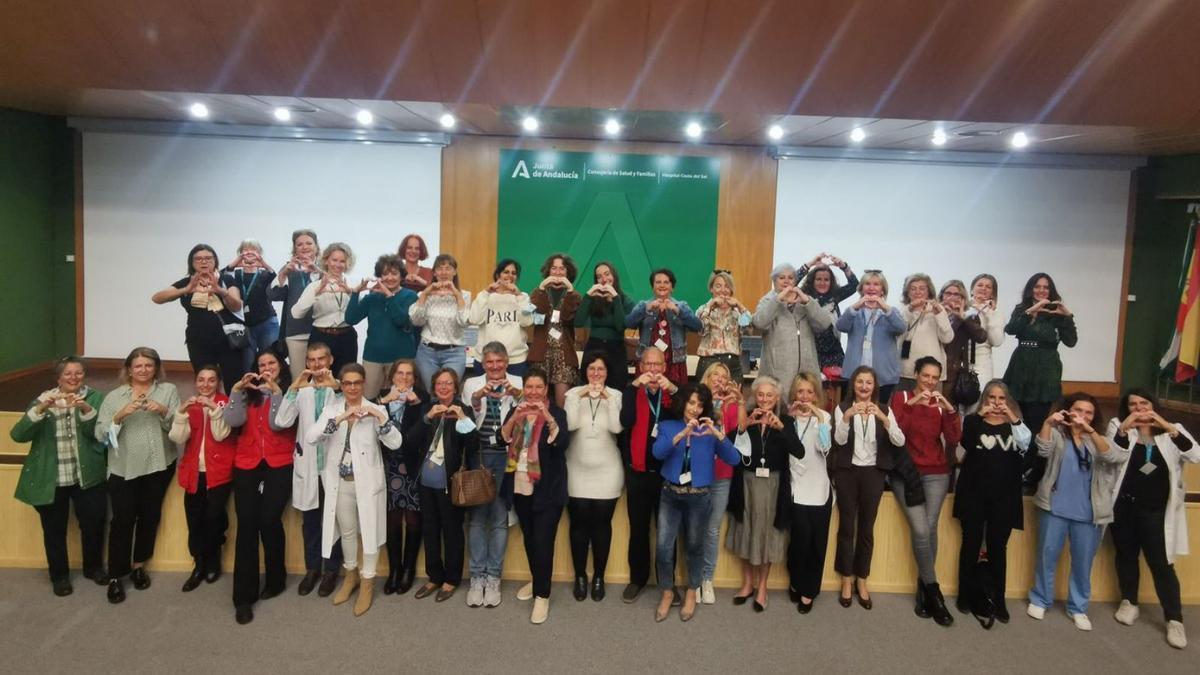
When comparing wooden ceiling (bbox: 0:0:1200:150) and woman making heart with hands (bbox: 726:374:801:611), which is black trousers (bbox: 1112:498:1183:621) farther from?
wooden ceiling (bbox: 0:0:1200:150)

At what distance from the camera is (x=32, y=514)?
14.4ft

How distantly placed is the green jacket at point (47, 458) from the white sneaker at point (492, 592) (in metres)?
2.34

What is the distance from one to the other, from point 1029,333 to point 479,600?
13.8ft

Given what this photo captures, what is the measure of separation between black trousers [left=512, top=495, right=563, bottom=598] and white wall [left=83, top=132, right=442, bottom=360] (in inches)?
198

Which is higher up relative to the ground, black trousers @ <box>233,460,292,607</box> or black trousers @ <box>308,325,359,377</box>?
black trousers @ <box>308,325,359,377</box>

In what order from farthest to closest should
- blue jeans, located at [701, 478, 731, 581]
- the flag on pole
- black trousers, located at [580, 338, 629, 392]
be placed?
1. the flag on pole
2. black trousers, located at [580, 338, 629, 392]
3. blue jeans, located at [701, 478, 731, 581]

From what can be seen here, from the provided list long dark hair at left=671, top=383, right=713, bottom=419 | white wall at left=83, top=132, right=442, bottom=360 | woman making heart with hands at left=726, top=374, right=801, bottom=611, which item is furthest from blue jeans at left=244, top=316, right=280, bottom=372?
woman making heart with hands at left=726, top=374, right=801, bottom=611

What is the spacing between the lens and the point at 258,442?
13.4 feet

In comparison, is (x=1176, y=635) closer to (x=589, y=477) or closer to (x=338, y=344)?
(x=589, y=477)

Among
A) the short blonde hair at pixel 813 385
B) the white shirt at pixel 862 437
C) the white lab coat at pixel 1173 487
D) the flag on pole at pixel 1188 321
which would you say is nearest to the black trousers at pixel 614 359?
the short blonde hair at pixel 813 385

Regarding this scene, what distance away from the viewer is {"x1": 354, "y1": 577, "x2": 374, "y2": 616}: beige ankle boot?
156 inches

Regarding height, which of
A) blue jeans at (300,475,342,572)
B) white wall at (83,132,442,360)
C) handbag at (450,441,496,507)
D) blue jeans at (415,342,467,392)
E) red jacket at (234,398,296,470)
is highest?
white wall at (83,132,442,360)

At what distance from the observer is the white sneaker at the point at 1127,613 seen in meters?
4.15

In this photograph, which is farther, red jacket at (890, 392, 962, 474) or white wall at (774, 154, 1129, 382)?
white wall at (774, 154, 1129, 382)
